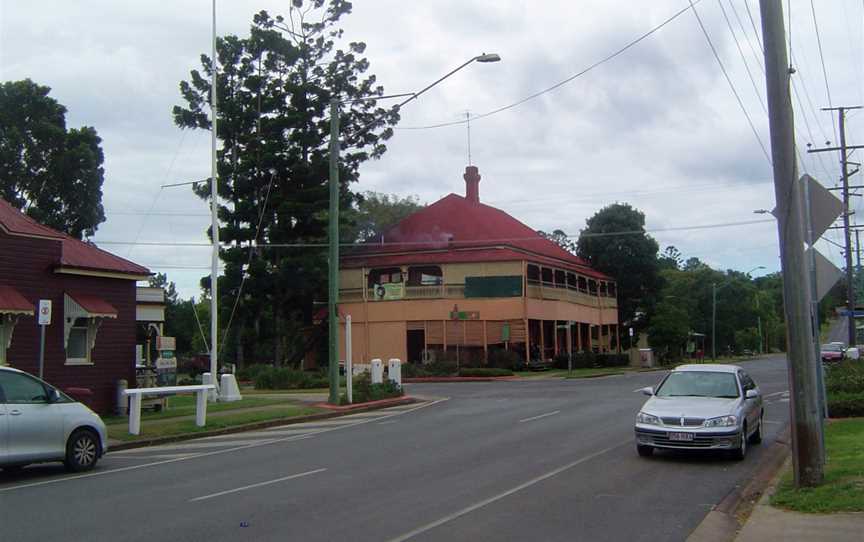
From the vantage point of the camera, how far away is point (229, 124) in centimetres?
4809

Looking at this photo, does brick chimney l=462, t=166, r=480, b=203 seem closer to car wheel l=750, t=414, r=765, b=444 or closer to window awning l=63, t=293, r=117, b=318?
window awning l=63, t=293, r=117, b=318

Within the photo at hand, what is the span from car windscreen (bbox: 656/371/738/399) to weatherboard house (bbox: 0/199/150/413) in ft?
41.5

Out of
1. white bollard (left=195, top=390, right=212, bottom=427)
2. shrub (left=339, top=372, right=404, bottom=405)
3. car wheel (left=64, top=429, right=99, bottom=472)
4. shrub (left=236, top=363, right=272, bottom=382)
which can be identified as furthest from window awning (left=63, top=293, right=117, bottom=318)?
shrub (left=236, top=363, right=272, bottom=382)

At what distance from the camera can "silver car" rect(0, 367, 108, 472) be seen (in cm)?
1191

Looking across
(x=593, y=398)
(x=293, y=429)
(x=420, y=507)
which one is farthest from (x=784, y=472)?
(x=593, y=398)

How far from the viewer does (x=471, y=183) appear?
60.2 meters

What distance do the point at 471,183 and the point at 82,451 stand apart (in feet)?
160

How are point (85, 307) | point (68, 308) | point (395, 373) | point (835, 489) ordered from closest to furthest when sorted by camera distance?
point (835, 489) < point (68, 308) < point (85, 307) < point (395, 373)

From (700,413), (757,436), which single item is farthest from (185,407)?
(700,413)

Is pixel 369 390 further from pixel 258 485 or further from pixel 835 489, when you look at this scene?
pixel 835 489

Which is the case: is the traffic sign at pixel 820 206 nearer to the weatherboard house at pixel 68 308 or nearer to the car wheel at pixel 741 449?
the car wheel at pixel 741 449

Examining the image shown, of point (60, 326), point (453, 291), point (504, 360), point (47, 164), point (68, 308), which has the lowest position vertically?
point (504, 360)

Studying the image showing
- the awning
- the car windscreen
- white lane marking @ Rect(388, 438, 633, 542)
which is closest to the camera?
white lane marking @ Rect(388, 438, 633, 542)

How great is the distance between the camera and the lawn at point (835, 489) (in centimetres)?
876
